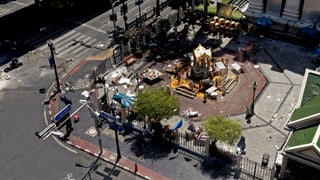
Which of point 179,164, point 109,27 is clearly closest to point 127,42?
point 109,27

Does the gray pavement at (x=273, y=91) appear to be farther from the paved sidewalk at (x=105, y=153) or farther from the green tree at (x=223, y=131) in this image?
the paved sidewalk at (x=105, y=153)

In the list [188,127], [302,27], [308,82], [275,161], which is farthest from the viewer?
[302,27]

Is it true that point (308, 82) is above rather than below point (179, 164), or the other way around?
above

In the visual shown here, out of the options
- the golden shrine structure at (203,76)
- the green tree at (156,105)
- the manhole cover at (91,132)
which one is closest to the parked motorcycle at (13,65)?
the manhole cover at (91,132)

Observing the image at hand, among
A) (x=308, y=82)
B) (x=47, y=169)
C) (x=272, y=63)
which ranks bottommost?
(x=47, y=169)

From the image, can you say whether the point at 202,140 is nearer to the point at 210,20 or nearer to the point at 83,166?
the point at 83,166

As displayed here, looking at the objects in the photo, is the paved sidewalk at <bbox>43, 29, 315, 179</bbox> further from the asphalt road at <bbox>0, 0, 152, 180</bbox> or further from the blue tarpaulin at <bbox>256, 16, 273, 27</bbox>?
the blue tarpaulin at <bbox>256, 16, 273, 27</bbox>
